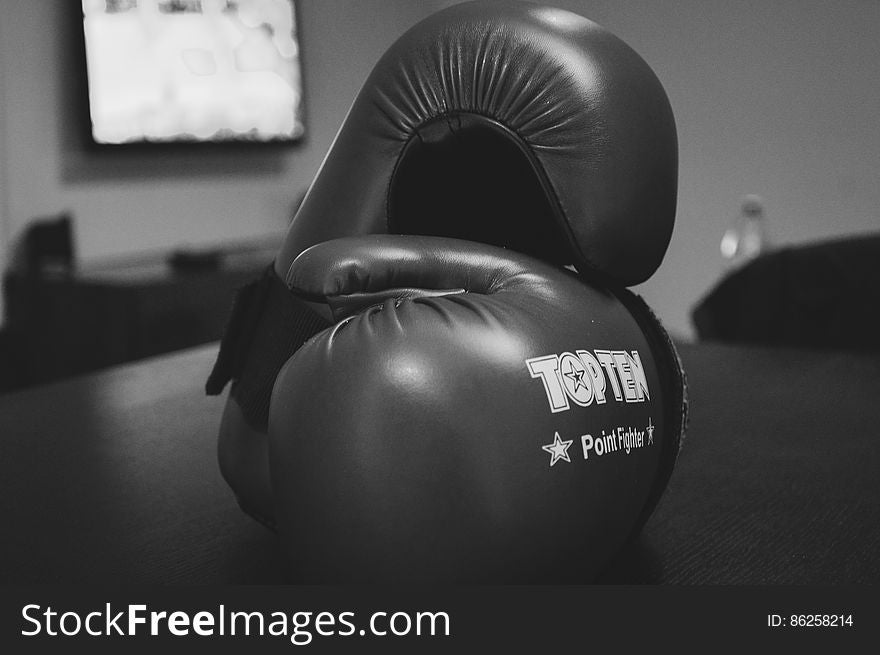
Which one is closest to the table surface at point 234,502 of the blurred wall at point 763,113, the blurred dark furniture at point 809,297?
the blurred dark furniture at point 809,297

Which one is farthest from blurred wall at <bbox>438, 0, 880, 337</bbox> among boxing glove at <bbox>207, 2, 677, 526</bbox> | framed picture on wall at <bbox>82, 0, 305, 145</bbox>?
boxing glove at <bbox>207, 2, 677, 526</bbox>

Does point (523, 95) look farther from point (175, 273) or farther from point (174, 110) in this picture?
point (174, 110)

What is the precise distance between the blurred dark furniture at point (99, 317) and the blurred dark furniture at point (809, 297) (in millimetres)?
1282

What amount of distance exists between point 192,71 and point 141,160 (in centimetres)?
33

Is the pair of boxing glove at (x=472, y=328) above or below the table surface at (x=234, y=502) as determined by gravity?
above

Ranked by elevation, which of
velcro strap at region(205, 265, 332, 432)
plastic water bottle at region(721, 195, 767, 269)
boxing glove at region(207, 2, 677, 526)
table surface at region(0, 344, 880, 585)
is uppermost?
boxing glove at region(207, 2, 677, 526)

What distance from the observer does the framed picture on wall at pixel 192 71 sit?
2.68m

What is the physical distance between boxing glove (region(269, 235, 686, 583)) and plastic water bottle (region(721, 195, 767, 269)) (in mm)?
3088

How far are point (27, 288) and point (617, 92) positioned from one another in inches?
93.9

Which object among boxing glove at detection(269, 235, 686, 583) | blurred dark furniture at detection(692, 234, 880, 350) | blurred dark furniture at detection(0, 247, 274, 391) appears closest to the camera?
boxing glove at detection(269, 235, 686, 583)

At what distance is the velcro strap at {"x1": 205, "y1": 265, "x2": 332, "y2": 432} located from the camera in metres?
0.57

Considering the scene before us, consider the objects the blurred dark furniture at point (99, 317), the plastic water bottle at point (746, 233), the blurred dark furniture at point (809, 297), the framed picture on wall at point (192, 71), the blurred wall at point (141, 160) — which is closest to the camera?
the blurred dark furniture at point (809, 297)

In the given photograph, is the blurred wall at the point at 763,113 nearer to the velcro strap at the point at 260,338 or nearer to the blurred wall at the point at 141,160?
the blurred wall at the point at 141,160

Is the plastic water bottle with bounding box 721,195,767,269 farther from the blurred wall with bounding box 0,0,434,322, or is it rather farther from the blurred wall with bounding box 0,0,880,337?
the blurred wall with bounding box 0,0,434,322
